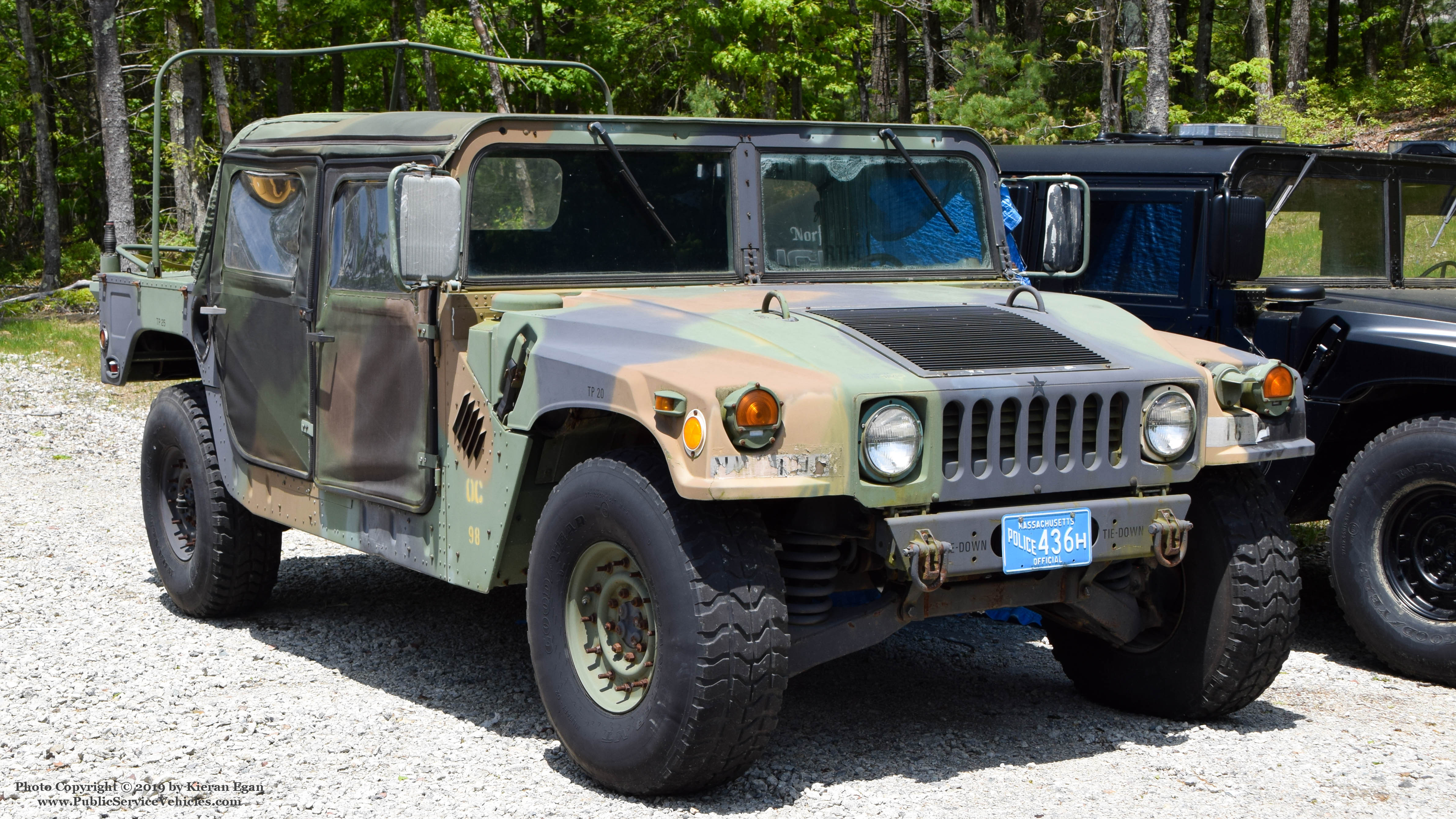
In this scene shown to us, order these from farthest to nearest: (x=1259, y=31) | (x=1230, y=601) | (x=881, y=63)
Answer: (x=881, y=63) → (x=1259, y=31) → (x=1230, y=601)

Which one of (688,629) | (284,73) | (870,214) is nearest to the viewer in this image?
(688,629)

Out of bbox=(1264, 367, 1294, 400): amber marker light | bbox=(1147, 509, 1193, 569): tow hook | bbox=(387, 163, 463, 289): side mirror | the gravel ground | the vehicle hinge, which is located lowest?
the gravel ground

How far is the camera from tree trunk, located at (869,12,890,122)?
28469mm

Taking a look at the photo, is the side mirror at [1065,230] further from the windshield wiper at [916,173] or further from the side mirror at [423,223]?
the side mirror at [423,223]

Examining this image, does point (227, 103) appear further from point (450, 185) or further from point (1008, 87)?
point (450, 185)

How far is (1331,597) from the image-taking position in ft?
23.8

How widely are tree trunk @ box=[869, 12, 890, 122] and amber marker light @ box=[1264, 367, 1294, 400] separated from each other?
78.1ft

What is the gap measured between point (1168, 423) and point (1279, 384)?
483 mm

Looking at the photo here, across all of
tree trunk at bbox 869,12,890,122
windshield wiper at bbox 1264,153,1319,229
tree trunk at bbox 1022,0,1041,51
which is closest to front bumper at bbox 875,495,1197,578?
windshield wiper at bbox 1264,153,1319,229

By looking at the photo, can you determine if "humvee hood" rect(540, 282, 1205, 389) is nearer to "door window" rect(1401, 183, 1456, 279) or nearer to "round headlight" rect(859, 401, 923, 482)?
"round headlight" rect(859, 401, 923, 482)

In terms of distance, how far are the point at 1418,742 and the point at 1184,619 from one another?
0.89 m

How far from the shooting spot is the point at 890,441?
3961mm

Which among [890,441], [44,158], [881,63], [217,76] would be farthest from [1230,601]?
[44,158]

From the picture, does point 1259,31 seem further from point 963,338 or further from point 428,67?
point 963,338
